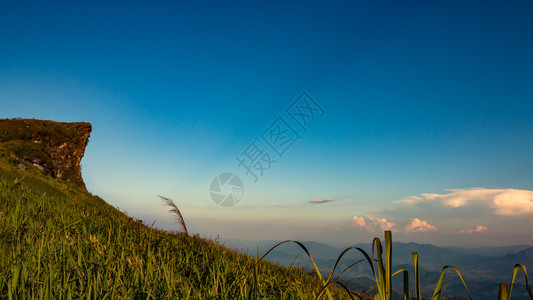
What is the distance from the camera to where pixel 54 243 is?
167 inches

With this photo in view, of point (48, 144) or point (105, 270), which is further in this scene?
point (48, 144)

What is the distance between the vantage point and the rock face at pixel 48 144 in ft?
79.3

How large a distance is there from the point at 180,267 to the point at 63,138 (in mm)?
30667

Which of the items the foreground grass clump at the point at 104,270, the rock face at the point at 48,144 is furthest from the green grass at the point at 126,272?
the rock face at the point at 48,144

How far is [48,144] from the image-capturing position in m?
26.9

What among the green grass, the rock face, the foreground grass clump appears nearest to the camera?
the green grass

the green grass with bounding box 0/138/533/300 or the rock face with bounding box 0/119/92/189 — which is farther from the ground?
the rock face with bounding box 0/119/92/189

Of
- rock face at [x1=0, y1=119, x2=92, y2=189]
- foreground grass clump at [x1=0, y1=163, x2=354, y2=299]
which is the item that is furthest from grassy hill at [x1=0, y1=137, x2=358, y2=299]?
rock face at [x1=0, y1=119, x2=92, y2=189]

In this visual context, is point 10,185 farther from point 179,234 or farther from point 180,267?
point 180,267

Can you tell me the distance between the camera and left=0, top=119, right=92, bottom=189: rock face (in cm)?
2417

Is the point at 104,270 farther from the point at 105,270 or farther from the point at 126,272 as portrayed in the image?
the point at 126,272

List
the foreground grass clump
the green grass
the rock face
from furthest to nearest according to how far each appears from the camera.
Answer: the rock face
the foreground grass clump
the green grass

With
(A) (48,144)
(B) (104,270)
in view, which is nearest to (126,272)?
(B) (104,270)

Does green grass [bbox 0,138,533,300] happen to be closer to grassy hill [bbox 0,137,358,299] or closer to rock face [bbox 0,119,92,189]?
grassy hill [bbox 0,137,358,299]
